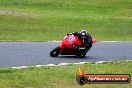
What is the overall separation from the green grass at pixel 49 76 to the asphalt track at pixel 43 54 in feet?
5.80

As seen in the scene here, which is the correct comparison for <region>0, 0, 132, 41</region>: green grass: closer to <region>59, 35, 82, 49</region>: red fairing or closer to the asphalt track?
the asphalt track

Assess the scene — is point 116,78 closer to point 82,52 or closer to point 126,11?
point 82,52

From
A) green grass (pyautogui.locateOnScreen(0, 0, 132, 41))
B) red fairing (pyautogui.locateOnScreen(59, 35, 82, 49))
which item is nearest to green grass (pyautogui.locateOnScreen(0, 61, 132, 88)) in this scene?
red fairing (pyautogui.locateOnScreen(59, 35, 82, 49))

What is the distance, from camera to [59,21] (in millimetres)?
41906

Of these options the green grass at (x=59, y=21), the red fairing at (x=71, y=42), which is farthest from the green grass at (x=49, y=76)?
the green grass at (x=59, y=21)

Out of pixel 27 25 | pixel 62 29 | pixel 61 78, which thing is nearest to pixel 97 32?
pixel 62 29

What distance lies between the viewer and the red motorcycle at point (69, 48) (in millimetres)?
18734

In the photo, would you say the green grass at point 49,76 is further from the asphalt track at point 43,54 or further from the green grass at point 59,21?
the green grass at point 59,21

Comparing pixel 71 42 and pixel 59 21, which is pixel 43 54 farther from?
pixel 59 21

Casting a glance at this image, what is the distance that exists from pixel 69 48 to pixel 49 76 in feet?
20.4

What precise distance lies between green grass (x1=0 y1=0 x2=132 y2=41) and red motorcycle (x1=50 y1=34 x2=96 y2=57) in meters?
7.82

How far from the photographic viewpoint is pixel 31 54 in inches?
746

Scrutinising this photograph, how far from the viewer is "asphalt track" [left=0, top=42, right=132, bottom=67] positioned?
662 inches

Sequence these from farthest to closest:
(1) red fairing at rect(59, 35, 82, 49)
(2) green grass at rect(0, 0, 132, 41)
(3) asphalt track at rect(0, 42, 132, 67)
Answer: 1. (2) green grass at rect(0, 0, 132, 41)
2. (1) red fairing at rect(59, 35, 82, 49)
3. (3) asphalt track at rect(0, 42, 132, 67)
